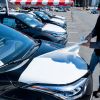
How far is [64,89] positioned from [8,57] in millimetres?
781

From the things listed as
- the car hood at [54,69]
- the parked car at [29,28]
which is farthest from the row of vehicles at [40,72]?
the parked car at [29,28]

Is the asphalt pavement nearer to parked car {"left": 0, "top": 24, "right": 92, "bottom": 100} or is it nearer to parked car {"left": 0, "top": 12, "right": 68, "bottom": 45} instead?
parked car {"left": 0, "top": 12, "right": 68, "bottom": 45}

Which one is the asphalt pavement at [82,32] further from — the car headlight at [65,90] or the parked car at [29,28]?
the car headlight at [65,90]

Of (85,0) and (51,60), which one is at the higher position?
(51,60)

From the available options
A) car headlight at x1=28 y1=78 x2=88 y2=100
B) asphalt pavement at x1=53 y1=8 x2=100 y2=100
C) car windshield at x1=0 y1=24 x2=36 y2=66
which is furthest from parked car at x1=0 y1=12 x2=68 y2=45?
car headlight at x1=28 y1=78 x2=88 y2=100

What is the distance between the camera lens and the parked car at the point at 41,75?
3.12 meters

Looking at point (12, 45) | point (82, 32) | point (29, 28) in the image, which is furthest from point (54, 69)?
point (82, 32)

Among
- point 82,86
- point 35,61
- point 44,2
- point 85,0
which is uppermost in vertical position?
point 35,61

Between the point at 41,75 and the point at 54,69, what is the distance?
0.77ft

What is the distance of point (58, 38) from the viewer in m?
Answer: 10.8

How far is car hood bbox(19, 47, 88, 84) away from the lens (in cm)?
324

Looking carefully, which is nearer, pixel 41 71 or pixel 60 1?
pixel 41 71

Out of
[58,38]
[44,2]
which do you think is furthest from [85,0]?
[58,38]

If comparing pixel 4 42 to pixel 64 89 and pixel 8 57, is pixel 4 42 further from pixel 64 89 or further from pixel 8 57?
pixel 64 89
